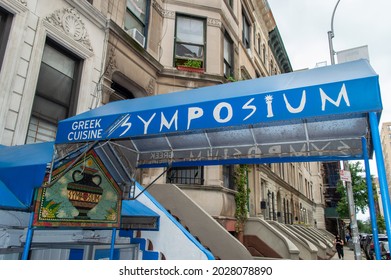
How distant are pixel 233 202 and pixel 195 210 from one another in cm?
424

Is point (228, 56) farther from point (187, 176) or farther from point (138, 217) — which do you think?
point (138, 217)

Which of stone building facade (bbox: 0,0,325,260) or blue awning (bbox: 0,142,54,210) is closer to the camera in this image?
blue awning (bbox: 0,142,54,210)

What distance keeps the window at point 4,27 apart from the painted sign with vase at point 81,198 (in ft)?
11.7

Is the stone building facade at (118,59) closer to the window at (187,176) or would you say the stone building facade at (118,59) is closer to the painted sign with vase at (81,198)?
the window at (187,176)

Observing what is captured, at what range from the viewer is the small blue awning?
Result: 246 inches

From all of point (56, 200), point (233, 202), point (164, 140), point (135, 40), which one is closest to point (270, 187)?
point (233, 202)

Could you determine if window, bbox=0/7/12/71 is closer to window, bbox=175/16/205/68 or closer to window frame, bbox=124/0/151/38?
window frame, bbox=124/0/151/38

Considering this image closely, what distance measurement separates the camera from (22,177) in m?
4.60

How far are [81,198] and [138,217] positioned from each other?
175 centimetres

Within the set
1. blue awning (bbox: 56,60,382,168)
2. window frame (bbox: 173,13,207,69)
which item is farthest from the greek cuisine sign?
window frame (bbox: 173,13,207,69)

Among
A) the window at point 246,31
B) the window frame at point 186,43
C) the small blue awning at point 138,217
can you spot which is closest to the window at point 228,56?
the window frame at point 186,43

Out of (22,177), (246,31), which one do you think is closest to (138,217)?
(22,177)

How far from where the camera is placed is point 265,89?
3.63 meters

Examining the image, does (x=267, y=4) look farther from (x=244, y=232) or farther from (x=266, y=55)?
(x=244, y=232)
